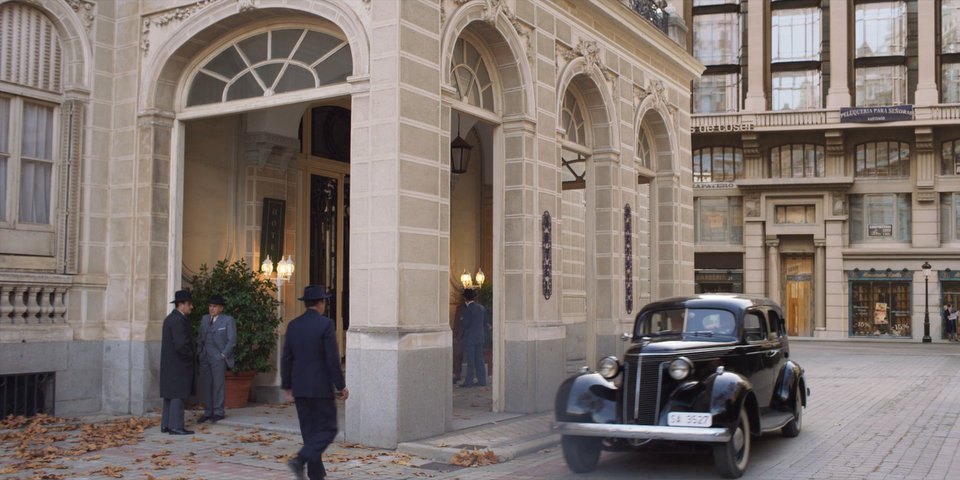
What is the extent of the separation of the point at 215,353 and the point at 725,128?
3370 centimetres

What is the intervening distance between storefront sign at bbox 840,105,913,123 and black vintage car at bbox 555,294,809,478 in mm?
32425

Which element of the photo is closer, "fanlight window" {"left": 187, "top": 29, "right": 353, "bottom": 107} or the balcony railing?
"fanlight window" {"left": 187, "top": 29, "right": 353, "bottom": 107}

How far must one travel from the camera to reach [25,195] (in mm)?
12805

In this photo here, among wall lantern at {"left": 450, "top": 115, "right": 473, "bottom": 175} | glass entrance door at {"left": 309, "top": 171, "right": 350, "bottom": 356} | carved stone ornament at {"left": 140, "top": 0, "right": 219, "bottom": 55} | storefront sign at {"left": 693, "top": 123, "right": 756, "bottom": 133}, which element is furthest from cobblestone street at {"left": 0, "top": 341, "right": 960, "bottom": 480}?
storefront sign at {"left": 693, "top": 123, "right": 756, "bottom": 133}

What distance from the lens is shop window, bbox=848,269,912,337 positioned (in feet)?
132

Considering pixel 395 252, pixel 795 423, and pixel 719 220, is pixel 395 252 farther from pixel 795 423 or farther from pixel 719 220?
pixel 719 220

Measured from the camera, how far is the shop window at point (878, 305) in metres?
40.1

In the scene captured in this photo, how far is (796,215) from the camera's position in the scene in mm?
41500

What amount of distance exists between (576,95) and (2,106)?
31.6 ft

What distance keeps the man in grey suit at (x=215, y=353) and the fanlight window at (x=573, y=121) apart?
716 centimetres

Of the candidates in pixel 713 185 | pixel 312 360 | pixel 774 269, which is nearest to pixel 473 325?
pixel 312 360

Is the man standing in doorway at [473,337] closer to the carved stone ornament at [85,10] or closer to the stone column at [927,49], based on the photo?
A: the carved stone ornament at [85,10]

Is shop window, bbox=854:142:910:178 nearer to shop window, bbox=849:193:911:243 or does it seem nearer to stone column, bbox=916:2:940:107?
shop window, bbox=849:193:911:243

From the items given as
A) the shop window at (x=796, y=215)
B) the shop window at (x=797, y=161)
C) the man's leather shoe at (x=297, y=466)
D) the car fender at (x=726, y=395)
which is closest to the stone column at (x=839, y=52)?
the shop window at (x=797, y=161)
